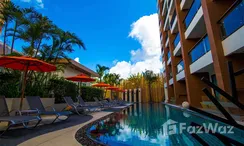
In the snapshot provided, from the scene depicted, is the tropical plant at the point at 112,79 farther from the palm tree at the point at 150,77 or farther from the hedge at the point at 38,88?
the hedge at the point at 38,88

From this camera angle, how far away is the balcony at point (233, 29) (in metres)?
5.41

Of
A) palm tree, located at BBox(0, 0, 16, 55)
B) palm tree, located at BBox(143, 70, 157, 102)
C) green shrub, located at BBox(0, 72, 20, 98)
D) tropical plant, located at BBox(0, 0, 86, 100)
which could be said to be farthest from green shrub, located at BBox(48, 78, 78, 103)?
palm tree, located at BBox(143, 70, 157, 102)

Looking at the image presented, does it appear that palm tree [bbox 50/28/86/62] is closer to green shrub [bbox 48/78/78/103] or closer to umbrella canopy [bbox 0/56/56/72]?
green shrub [bbox 48/78/78/103]

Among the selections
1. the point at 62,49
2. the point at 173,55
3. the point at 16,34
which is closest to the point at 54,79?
the point at 62,49

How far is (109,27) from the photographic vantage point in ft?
72.2

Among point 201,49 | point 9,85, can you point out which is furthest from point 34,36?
point 201,49

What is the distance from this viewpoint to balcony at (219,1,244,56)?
5411 mm

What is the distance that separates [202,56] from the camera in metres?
8.84

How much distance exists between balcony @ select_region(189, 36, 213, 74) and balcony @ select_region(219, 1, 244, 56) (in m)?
1.29

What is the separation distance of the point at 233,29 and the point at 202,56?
3077 mm

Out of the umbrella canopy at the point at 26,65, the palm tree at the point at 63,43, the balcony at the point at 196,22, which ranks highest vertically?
the balcony at the point at 196,22

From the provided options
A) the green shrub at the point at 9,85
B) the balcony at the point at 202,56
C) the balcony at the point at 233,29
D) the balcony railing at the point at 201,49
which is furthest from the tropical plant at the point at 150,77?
the green shrub at the point at 9,85

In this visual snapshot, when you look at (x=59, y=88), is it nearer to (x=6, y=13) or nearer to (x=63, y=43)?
(x=63, y=43)

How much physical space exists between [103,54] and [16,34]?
18160 millimetres
